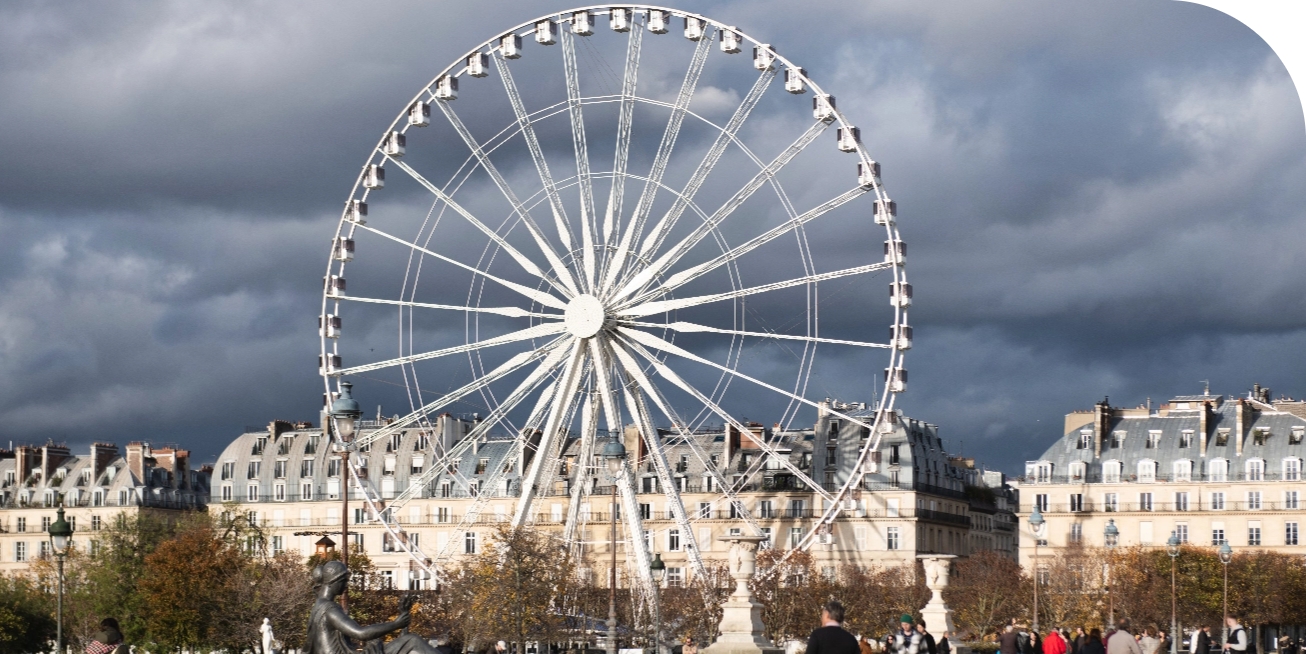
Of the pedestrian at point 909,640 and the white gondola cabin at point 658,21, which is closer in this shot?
the pedestrian at point 909,640

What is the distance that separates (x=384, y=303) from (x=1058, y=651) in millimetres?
27588

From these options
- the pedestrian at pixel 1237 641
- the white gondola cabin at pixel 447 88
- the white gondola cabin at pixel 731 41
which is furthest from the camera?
the white gondola cabin at pixel 447 88

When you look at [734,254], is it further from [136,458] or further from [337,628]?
[136,458]

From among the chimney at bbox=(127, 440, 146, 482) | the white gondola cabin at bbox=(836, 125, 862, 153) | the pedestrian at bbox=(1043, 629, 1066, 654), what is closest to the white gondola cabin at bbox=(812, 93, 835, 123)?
the white gondola cabin at bbox=(836, 125, 862, 153)

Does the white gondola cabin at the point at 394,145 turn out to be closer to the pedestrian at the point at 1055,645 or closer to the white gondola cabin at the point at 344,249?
the white gondola cabin at the point at 344,249

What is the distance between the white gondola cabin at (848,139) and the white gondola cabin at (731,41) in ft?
11.2

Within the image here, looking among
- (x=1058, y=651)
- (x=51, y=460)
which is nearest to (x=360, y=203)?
(x=1058, y=651)

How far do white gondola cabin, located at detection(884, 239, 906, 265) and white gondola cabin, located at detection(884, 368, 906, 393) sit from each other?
287cm

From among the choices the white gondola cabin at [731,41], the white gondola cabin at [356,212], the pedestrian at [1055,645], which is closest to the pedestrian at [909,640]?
the pedestrian at [1055,645]

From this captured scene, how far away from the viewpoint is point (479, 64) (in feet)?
173

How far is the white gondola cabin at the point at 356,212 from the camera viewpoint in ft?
178

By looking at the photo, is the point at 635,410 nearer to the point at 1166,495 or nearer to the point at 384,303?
the point at 384,303

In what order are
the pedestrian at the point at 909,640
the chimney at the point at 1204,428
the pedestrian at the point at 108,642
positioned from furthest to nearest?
the chimney at the point at 1204,428
the pedestrian at the point at 909,640
the pedestrian at the point at 108,642

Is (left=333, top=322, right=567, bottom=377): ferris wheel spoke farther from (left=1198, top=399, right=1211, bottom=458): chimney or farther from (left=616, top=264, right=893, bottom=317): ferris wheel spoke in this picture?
(left=1198, top=399, right=1211, bottom=458): chimney
